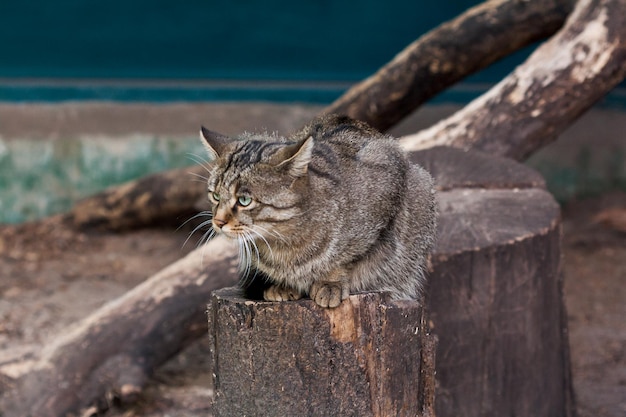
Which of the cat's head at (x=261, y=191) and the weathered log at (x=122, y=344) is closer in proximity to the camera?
the cat's head at (x=261, y=191)

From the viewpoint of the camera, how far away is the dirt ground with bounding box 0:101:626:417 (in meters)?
4.27

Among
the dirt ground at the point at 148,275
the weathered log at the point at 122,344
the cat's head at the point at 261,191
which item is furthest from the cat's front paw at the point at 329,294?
the dirt ground at the point at 148,275

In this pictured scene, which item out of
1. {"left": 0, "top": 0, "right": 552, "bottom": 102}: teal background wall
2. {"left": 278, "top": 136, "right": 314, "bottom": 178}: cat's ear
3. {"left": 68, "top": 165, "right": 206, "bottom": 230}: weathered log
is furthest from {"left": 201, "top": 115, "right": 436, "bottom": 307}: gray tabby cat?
{"left": 0, "top": 0, "right": 552, "bottom": 102}: teal background wall

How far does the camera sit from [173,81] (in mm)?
6281

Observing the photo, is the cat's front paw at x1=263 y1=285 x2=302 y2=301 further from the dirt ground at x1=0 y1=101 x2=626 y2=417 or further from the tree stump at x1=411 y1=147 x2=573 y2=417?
the dirt ground at x1=0 y1=101 x2=626 y2=417

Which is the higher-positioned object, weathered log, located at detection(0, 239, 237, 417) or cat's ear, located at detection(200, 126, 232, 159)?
cat's ear, located at detection(200, 126, 232, 159)

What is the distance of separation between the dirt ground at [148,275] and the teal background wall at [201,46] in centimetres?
49

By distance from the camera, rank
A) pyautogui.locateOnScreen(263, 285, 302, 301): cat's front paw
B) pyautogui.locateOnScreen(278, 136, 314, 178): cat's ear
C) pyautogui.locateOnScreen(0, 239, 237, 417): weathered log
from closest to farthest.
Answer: pyautogui.locateOnScreen(278, 136, 314, 178): cat's ear → pyautogui.locateOnScreen(263, 285, 302, 301): cat's front paw → pyautogui.locateOnScreen(0, 239, 237, 417): weathered log

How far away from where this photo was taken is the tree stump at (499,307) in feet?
10.6

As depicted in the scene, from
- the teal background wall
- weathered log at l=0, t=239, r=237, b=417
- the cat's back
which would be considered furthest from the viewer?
the teal background wall

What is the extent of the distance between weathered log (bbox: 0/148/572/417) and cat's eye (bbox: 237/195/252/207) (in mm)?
548

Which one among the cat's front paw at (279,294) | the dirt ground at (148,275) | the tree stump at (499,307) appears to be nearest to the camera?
the cat's front paw at (279,294)

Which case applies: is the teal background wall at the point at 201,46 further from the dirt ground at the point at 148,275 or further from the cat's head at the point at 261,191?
the cat's head at the point at 261,191

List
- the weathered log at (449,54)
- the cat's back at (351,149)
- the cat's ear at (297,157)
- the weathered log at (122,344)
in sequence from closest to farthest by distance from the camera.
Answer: the cat's ear at (297,157)
the cat's back at (351,149)
the weathered log at (122,344)
the weathered log at (449,54)
